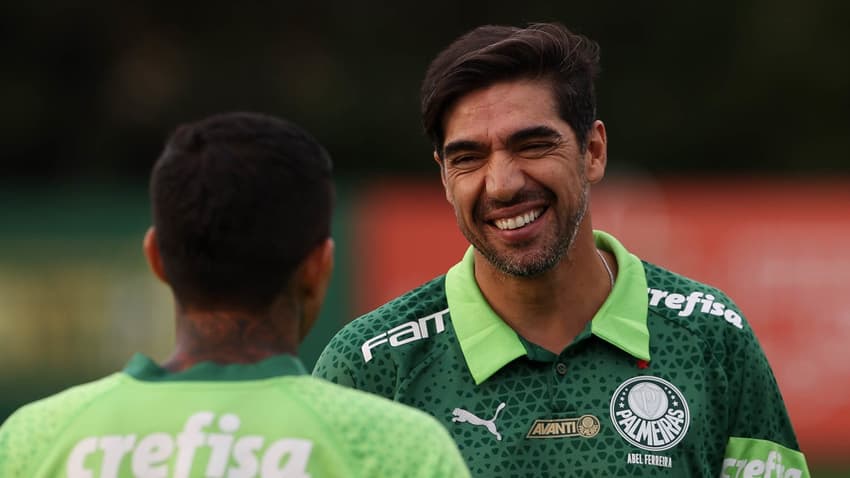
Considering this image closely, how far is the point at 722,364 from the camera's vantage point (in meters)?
4.14

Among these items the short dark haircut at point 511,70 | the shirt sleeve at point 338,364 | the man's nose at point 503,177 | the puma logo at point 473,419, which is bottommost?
the puma logo at point 473,419

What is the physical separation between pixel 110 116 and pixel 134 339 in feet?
32.3

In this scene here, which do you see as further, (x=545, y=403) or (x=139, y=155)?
(x=139, y=155)

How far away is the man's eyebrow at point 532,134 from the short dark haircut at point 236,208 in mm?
1296

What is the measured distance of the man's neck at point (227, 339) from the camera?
2.91 m

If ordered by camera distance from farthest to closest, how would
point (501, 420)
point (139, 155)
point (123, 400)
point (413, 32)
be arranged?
point (413, 32) → point (139, 155) → point (501, 420) → point (123, 400)

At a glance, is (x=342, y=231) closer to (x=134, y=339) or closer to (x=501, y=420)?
(x=134, y=339)

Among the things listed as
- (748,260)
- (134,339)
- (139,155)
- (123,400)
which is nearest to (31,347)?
(134,339)

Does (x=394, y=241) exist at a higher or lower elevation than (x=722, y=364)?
lower

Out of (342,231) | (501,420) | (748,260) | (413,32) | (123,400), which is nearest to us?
(123,400)

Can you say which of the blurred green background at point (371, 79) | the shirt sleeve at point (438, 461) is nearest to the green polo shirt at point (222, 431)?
the shirt sleeve at point (438, 461)

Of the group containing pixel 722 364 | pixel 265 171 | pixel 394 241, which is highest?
pixel 265 171

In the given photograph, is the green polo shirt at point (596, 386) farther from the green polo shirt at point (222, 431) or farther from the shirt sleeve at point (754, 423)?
the green polo shirt at point (222, 431)

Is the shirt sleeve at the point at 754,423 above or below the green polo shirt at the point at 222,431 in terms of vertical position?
below
